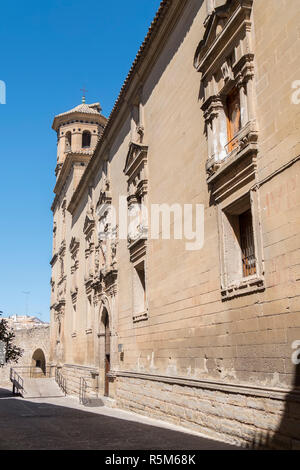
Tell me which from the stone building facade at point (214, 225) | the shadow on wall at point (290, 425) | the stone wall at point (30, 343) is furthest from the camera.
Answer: the stone wall at point (30, 343)

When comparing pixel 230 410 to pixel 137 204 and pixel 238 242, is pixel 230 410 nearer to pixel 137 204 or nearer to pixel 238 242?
pixel 238 242

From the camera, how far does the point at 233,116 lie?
9500 millimetres

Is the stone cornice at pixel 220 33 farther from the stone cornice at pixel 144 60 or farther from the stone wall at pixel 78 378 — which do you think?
the stone wall at pixel 78 378

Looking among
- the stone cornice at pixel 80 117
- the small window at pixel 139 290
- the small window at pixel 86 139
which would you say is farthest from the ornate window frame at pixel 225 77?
the stone cornice at pixel 80 117

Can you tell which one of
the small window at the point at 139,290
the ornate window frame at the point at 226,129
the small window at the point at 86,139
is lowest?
the small window at the point at 139,290

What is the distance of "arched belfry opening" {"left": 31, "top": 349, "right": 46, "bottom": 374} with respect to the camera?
3941 cm

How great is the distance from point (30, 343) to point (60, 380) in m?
12.2

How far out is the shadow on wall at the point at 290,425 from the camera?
6.55 meters

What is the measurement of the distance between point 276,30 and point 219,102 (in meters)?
2.11

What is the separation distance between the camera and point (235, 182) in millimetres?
8703

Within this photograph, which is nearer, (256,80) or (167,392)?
(256,80)

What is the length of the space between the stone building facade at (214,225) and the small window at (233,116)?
0.07 feet
